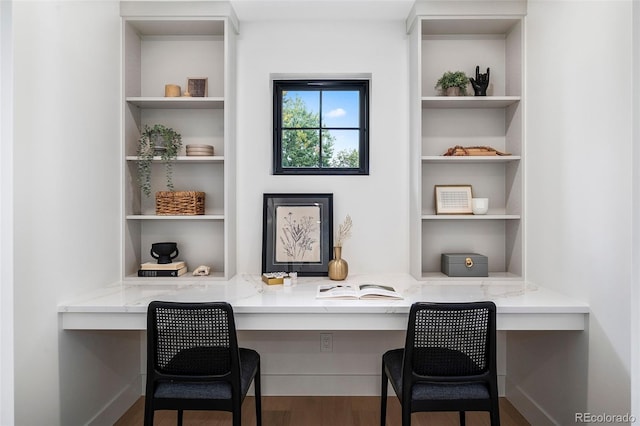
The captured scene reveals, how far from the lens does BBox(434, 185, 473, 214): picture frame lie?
275cm

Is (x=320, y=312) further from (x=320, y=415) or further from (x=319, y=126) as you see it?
(x=319, y=126)

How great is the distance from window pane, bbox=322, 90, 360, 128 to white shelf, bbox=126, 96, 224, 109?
27.8 inches

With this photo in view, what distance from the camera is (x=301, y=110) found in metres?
2.91

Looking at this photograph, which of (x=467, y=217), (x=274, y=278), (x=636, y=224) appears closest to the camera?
(x=636, y=224)

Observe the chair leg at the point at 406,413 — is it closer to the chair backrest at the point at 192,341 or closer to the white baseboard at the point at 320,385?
the chair backrest at the point at 192,341

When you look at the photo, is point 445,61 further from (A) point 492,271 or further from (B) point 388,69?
(A) point 492,271

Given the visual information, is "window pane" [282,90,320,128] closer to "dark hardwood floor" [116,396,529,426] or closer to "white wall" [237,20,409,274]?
"white wall" [237,20,409,274]

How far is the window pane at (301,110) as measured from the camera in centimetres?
291

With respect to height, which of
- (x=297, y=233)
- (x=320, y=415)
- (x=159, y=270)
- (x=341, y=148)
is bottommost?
A: (x=320, y=415)

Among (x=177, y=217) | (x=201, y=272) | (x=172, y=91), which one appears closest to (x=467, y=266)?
(x=201, y=272)

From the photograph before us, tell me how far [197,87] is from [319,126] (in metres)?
0.84

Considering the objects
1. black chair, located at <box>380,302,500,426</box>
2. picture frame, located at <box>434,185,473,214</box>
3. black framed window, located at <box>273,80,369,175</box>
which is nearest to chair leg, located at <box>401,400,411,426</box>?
black chair, located at <box>380,302,500,426</box>

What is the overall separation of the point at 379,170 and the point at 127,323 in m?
1.76

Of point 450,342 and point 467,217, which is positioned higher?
point 467,217
